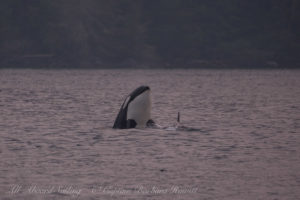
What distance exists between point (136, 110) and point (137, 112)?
29 cm

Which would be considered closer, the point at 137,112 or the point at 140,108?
the point at 140,108

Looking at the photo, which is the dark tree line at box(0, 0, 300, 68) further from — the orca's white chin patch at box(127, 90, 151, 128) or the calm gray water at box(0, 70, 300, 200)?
the orca's white chin patch at box(127, 90, 151, 128)

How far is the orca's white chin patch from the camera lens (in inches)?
1067

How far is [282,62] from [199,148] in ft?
533

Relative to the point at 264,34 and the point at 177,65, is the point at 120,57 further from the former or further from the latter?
the point at 264,34

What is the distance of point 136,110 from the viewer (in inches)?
1083

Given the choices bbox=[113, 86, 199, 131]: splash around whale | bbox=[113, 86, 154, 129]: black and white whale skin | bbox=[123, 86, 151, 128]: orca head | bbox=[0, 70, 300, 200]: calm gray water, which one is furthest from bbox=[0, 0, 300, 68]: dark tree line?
bbox=[123, 86, 151, 128]: orca head

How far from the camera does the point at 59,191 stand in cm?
1694

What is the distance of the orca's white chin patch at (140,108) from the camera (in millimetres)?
27109

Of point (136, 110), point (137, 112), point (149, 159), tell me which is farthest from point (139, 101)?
point (149, 159)

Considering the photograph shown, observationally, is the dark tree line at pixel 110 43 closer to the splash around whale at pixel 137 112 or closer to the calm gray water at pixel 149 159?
the calm gray water at pixel 149 159

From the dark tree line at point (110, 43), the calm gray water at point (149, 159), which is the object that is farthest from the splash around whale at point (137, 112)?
the dark tree line at point (110, 43)

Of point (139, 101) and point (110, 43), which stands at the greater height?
point (139, 101)

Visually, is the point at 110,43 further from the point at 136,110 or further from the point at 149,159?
the point at 149,159
